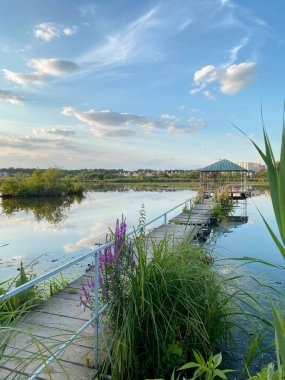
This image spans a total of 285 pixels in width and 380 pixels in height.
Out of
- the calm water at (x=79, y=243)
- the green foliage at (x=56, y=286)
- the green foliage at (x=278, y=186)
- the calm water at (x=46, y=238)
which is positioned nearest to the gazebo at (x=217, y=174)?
the calm water at (x=79, y=243)

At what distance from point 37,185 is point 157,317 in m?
32.7

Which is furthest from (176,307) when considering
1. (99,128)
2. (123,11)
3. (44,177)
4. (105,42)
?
(44,177)

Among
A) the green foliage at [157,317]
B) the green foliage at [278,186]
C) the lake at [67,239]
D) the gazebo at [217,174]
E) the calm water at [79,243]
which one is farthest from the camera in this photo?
the gazebo at [217,174]

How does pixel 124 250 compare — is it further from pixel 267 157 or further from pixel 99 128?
pixel 99 128

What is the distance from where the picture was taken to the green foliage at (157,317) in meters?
2.08

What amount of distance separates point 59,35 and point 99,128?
1302 cm

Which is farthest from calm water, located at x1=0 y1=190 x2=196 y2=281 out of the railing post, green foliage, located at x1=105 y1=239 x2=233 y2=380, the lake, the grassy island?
the grassy island

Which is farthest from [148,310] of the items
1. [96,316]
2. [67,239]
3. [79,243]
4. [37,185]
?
[37,185]

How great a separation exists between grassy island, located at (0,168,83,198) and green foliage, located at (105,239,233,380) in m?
32.2

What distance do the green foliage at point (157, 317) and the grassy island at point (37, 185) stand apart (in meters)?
32.2

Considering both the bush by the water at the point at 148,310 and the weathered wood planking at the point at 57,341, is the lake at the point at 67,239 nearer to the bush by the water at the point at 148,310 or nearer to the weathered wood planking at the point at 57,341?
the weathered wood planking at the point at 57,341

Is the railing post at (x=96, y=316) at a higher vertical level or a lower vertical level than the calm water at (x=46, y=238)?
higher

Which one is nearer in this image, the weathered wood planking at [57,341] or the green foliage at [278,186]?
the green foliage at [278,186]

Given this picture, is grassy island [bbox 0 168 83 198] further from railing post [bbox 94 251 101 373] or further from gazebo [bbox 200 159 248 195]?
railing post [bbox 94 251 101 373]
